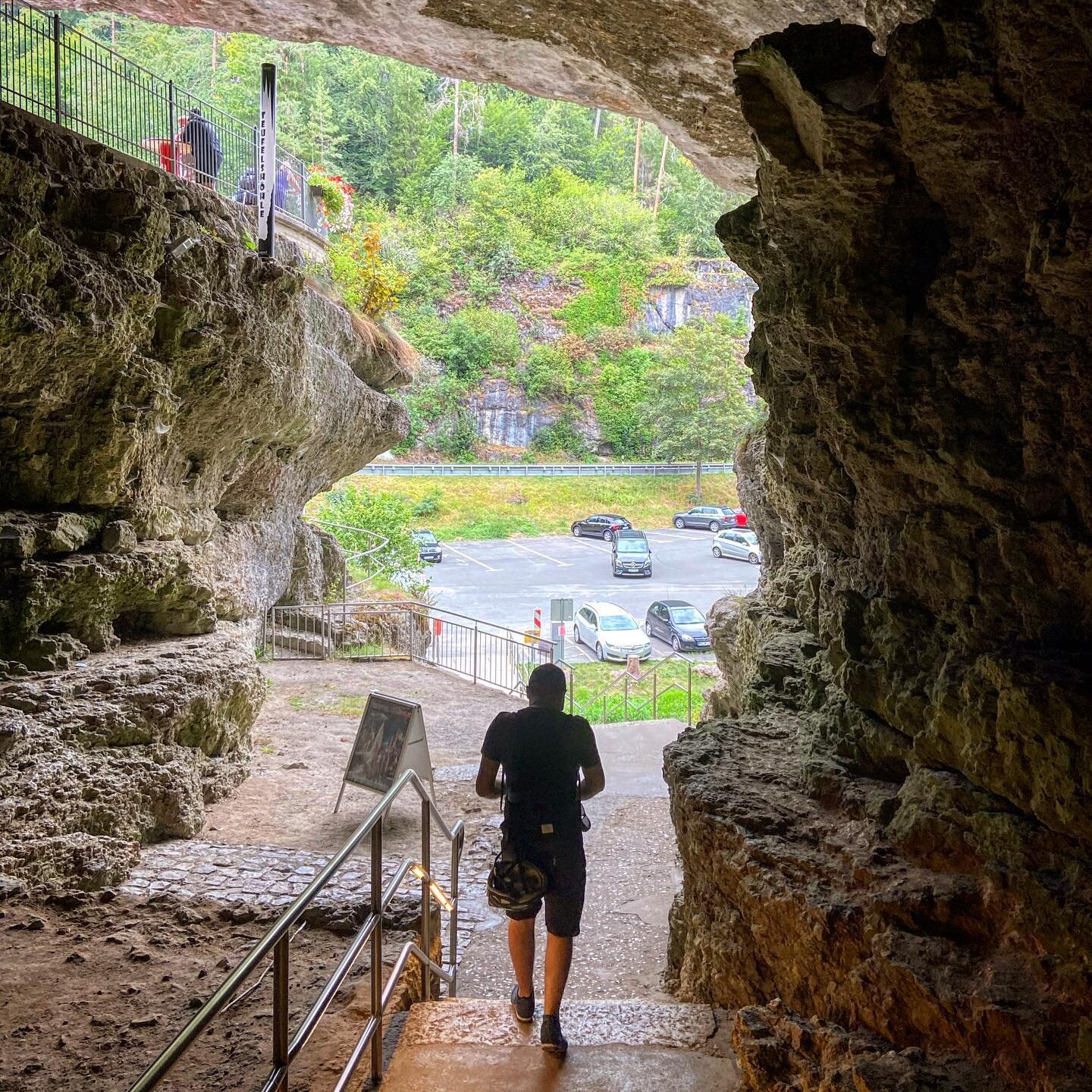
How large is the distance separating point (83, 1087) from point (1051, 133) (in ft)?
14.9

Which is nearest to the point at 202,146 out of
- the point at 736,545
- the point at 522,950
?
the point at 522,950

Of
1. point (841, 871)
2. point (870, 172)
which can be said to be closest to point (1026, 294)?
point (870, 172)

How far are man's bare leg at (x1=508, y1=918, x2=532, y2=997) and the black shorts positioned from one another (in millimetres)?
159

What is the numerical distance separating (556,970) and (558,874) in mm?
383

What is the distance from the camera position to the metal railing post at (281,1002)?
7.51 ft

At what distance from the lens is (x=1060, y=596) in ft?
10.6

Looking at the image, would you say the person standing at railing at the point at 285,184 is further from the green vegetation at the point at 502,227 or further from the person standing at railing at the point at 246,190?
the green vegetation at the point at 502,227

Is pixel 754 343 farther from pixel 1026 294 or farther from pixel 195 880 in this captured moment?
pixel 195 880

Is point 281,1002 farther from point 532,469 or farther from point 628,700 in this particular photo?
point 532,469

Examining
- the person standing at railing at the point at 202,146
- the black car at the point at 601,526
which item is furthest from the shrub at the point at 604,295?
the person standing at railing at the point at 202,146

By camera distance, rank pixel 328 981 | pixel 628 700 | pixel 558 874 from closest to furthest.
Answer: pixel 328 981 < pixel 558 874 < pixel 628 700

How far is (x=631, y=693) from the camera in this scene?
63.9 feet

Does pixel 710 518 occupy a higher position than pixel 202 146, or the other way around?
pixel 202 146

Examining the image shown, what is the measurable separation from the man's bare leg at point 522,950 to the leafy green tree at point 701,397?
116ft
